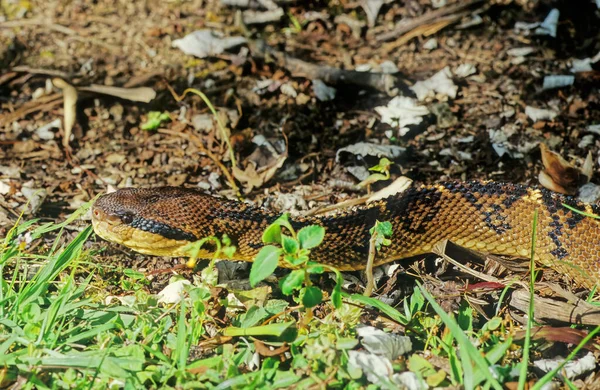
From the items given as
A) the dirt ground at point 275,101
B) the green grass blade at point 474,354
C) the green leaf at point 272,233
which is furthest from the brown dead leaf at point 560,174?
the green leaf at point 272,233

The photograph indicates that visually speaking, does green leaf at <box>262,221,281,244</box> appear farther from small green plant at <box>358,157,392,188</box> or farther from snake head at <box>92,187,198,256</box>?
small green plant at <box>358,157,392,188</box>

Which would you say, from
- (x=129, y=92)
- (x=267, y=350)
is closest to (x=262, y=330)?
(x=267, y=350)

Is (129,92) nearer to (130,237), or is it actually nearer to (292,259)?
(130,237)

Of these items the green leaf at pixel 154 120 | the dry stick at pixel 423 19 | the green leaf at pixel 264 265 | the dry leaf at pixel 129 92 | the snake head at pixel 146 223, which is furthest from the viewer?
the dry stick at pixel 423 19

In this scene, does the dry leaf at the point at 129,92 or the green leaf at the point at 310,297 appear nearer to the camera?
the green leaf at the point at 310,297

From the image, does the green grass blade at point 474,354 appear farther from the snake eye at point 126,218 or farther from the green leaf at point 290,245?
the snake eye at point 126,218

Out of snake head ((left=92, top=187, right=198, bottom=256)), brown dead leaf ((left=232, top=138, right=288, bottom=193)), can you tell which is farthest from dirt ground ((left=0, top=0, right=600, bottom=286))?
snake head ((left=92, top=187, right=198, bottom=256))

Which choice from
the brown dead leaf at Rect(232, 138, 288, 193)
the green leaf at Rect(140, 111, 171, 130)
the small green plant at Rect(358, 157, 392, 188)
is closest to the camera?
the small green plant at Rect(358, 157, 392, 188)
